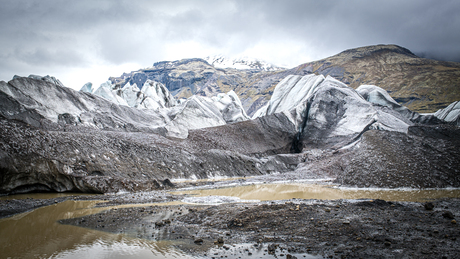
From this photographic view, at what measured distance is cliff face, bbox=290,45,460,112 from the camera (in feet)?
351

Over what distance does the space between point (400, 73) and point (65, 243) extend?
163m

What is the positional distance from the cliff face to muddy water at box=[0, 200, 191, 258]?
394 feet

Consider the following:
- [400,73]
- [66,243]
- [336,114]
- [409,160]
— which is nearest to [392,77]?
[400,73]

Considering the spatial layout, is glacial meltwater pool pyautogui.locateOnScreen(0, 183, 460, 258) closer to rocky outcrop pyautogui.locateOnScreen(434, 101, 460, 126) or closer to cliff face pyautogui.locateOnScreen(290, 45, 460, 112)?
rocky outcrop pyautogui.locateOnScreen(434, 101, 460, 126)

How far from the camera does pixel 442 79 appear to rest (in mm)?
115062

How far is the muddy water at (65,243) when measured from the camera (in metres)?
5.34

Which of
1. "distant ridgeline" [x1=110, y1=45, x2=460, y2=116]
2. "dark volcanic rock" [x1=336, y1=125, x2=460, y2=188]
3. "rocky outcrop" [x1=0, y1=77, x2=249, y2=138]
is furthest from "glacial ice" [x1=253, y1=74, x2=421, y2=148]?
"distant ridgeline" [x1=110, y1=45, x2=460, y2=116]

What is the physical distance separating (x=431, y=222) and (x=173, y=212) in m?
7.88

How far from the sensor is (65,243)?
6.06 meters

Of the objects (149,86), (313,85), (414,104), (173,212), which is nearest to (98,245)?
(173,212)

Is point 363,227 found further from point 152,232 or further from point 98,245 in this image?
point 98,245

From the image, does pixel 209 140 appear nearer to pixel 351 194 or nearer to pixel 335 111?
pixel 335 111

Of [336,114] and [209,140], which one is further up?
[336,114]

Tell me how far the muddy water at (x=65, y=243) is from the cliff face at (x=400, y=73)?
12010 centimetres
